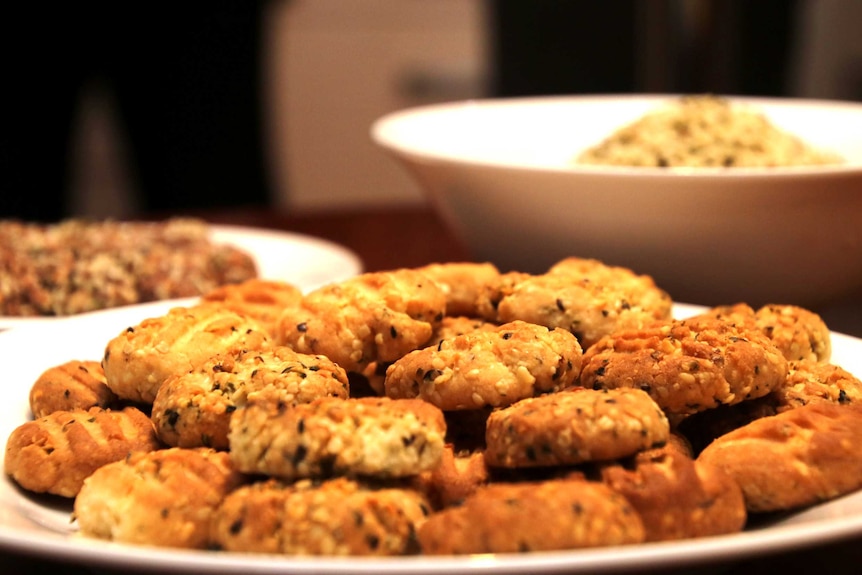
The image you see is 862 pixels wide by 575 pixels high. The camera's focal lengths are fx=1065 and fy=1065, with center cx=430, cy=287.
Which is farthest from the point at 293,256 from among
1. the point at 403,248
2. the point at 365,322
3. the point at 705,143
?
the point at 365,322

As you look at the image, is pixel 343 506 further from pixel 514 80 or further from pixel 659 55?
pixel 514 80

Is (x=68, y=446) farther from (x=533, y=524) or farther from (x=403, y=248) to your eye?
(x=403, y=248)

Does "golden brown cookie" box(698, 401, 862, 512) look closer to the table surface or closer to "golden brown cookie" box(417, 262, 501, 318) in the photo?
the table surface

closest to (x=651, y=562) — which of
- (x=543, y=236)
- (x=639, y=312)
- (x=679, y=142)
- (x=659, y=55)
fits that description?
(x=639, y=312)

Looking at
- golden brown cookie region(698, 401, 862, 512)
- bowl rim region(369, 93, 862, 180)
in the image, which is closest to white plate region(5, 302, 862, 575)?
golden brown cookie region(698, 401, 862, 512)

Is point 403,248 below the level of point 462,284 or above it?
below
